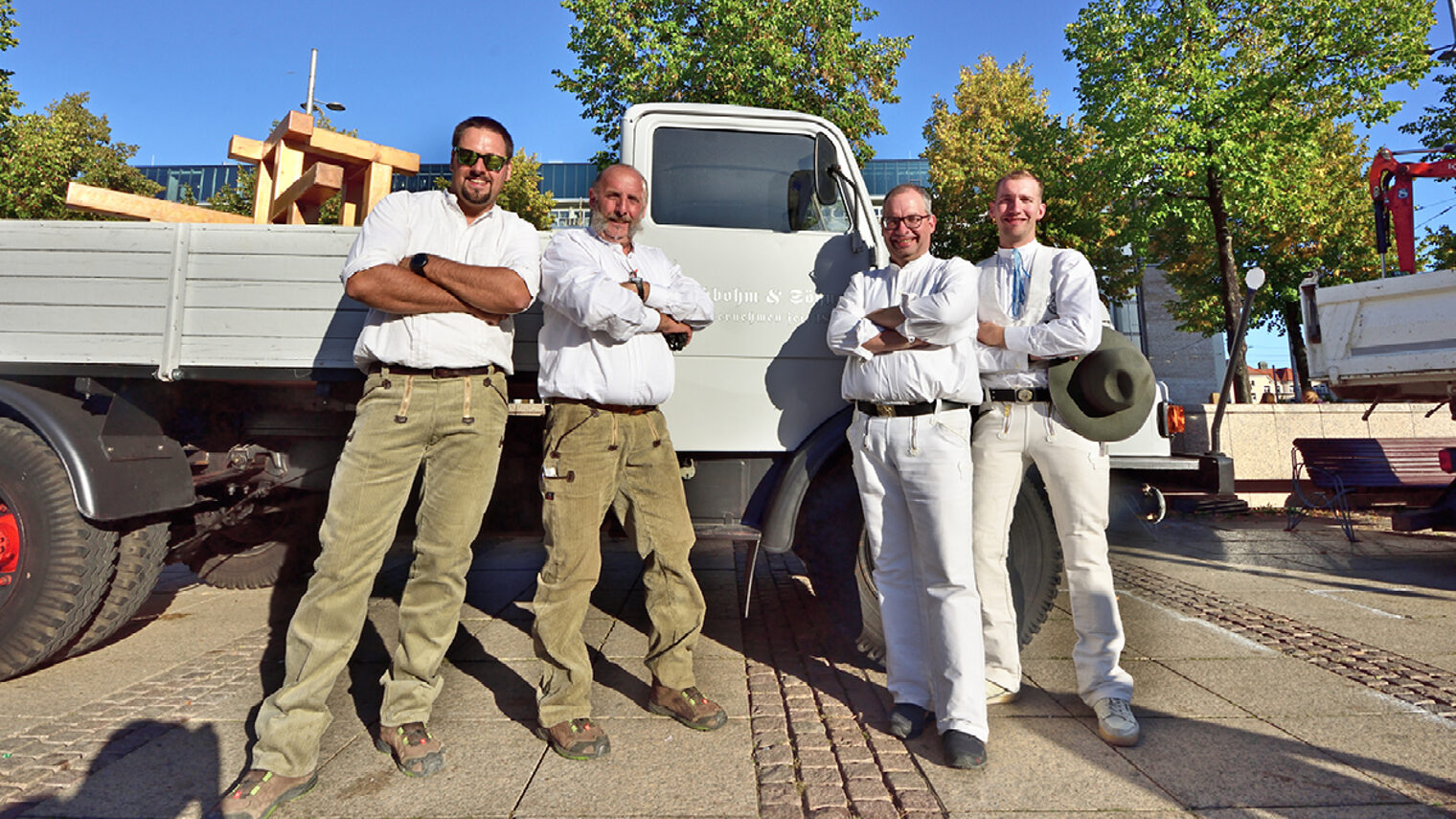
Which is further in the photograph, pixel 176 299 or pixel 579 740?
pixel 176 299

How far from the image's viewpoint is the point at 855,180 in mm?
3299

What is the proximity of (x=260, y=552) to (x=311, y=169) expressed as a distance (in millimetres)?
2494

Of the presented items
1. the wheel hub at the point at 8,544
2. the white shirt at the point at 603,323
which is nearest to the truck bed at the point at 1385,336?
the white shirt at the point at 603,323

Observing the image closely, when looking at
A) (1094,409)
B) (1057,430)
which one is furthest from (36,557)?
(1094,409)

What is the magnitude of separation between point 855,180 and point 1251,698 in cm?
267

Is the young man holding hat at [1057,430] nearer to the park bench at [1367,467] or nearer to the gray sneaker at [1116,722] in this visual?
the gray sneaker at [1116,722]

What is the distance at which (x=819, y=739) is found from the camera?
2438mm

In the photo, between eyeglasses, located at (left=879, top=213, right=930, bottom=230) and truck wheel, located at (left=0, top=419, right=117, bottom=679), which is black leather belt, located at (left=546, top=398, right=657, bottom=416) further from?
truck wheel, located at (left=0, top=419, right=117, bottom=679)

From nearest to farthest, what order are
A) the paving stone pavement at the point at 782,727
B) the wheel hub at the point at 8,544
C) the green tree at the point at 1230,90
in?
1. the paving stone pavement at the point at 782,727
2. the wheel hub at the point at 8,544
3. the green tree at the point at 1230,90

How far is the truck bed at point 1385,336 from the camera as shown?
504cm

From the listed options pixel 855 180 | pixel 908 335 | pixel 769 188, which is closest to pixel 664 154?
pixel 769 188

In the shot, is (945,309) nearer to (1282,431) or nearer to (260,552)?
(260,552)

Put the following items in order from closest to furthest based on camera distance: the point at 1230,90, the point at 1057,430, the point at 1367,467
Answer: the point at 1057,430 < the point at 1367,467 < the point at 1230,90

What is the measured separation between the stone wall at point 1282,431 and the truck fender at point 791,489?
821 centimetres
